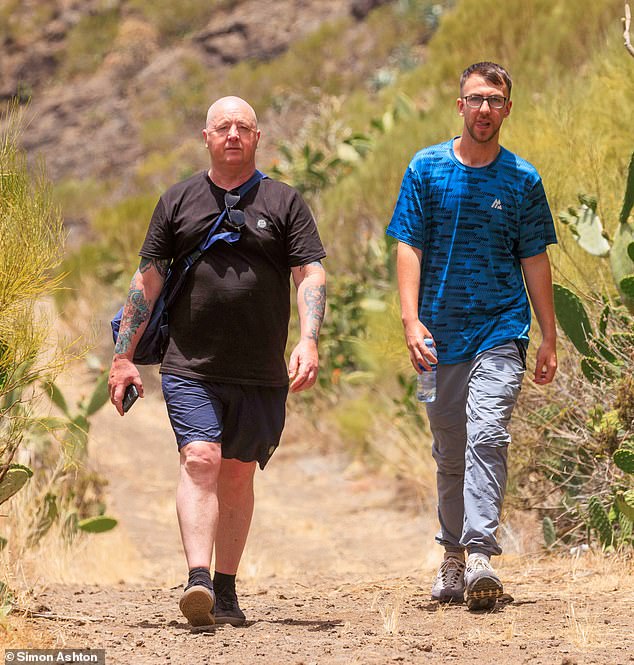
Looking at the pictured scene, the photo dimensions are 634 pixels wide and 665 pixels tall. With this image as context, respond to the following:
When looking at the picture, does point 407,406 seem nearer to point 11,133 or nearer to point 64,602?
point 64,602

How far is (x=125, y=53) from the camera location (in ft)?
120

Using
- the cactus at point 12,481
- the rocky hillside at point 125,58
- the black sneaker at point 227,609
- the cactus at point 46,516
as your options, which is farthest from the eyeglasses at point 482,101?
the rocky hillside at point 125,58

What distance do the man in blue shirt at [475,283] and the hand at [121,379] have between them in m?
1.04

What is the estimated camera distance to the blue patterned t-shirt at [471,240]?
4.64 metres

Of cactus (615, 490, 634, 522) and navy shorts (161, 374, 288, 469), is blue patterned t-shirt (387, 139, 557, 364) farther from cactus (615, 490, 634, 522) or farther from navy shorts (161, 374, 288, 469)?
cactus (615, 490, 634, 522)

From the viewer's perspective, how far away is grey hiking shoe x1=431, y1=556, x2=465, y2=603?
4.77 meters

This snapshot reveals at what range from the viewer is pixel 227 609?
4480 mm

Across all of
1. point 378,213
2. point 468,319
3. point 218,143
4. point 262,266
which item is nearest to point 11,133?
point 218,143

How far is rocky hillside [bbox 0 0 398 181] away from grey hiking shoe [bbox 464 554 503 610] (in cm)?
2627

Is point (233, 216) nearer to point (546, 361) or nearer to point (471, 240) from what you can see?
point (471, 240)

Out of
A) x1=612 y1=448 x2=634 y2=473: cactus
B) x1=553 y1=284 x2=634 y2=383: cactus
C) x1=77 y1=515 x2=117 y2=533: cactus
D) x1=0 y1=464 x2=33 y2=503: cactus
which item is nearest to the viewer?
x1=0 y1=464 x2=33 y2=503: cactus

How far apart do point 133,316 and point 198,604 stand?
3.64ft

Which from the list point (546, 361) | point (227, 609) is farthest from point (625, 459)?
point (227, 609)

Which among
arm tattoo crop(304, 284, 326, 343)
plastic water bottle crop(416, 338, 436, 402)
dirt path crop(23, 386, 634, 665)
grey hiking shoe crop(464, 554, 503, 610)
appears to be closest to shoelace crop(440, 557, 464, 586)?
dirt path crop(23, 386, 634, 665)
